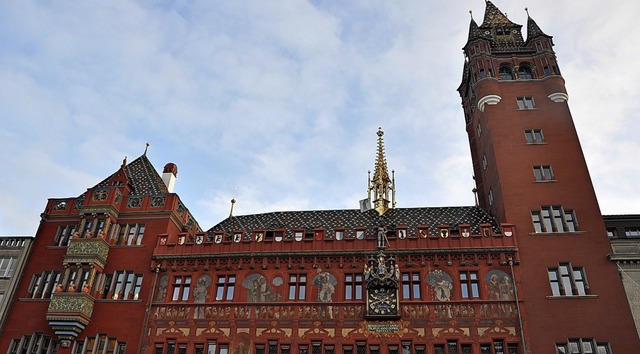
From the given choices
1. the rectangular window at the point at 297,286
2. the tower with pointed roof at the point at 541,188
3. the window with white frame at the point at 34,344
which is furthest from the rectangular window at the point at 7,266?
the tower with pointed roof at the point at 541,188

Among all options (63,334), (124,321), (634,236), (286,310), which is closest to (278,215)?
(286,310)

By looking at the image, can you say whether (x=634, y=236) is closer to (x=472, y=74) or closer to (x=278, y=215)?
(x=472, y=74)

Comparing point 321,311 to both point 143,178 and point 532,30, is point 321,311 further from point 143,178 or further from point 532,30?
point 532,30

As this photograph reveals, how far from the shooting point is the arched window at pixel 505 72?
38281mm

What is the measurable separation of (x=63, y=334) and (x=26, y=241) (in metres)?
8.05

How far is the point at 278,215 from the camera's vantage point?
38.7 meters

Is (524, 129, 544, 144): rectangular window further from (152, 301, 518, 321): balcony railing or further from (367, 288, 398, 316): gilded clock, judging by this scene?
(367, 288, 398, 316): gilded clock

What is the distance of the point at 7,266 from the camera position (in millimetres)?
33625

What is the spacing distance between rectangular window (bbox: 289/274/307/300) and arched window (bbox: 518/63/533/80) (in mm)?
21228

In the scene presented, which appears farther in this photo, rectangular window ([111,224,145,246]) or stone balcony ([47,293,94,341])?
rectangular window ([111,224,145,246])

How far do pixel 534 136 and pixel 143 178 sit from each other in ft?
87.7

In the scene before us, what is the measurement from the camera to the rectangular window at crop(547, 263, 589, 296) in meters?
28.2

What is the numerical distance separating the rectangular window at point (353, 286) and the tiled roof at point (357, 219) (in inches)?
164

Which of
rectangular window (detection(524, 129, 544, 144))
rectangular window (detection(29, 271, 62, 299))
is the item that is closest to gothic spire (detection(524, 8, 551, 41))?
rectangular window (detection(524, 129, 544, 144))
